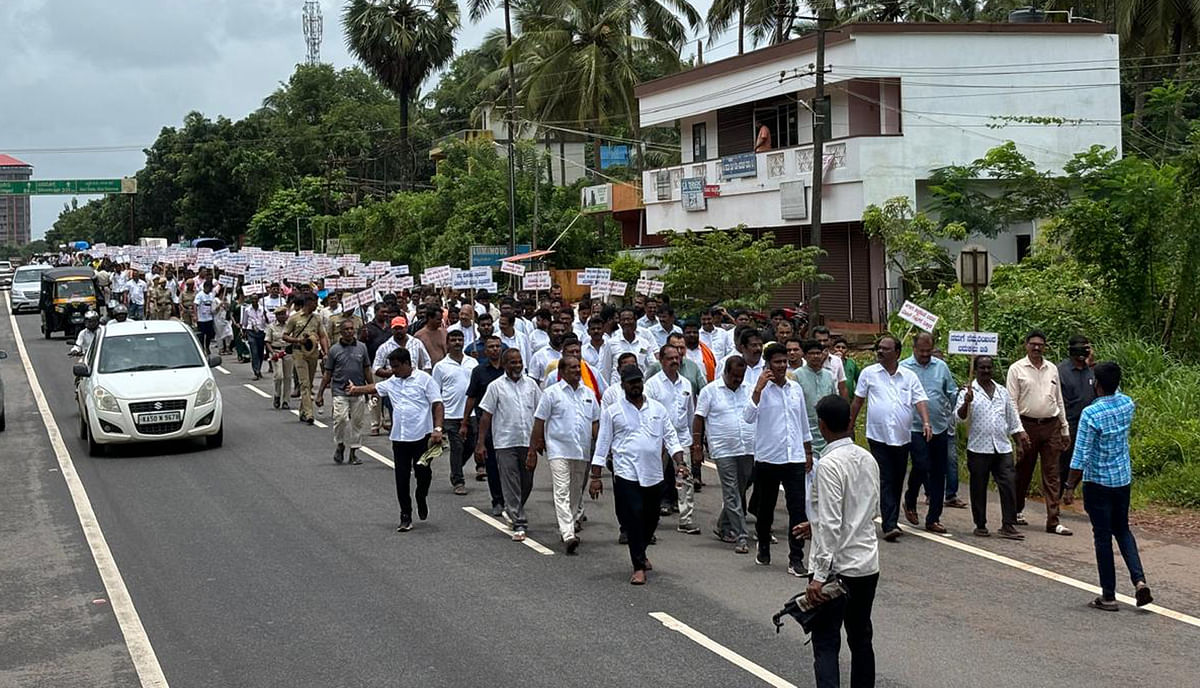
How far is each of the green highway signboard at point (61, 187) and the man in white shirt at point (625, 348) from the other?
8846 centimetres

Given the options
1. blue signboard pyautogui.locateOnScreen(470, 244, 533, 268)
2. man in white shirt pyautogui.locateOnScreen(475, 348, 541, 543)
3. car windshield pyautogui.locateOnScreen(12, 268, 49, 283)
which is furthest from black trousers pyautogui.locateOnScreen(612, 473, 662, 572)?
car windshield pyautogui.locateOnScreen(12, 268, 49, 283)

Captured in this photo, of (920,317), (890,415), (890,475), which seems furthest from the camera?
(920,317)

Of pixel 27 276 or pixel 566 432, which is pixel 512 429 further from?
pixel 27 276

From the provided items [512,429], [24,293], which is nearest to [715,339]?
[512,429]

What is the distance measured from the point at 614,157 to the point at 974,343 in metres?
40.5

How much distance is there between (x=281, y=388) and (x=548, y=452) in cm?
1199

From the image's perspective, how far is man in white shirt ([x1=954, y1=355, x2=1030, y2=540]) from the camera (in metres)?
12.5

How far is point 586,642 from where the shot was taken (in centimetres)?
895

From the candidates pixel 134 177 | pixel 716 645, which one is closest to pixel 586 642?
pixel 716 645

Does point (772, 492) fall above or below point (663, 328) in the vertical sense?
below

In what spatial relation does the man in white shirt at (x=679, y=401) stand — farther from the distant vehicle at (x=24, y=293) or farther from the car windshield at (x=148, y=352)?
the distant vehicle at (x=24, y=293)

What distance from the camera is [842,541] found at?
6992mm

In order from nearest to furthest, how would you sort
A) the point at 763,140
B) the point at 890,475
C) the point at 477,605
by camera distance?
the point at 477,605, the point at 890,475, the point at 763,140

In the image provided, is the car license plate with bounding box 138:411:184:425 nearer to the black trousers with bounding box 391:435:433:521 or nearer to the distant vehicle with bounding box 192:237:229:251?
the black trousers with bounding box 391:435:433:521
